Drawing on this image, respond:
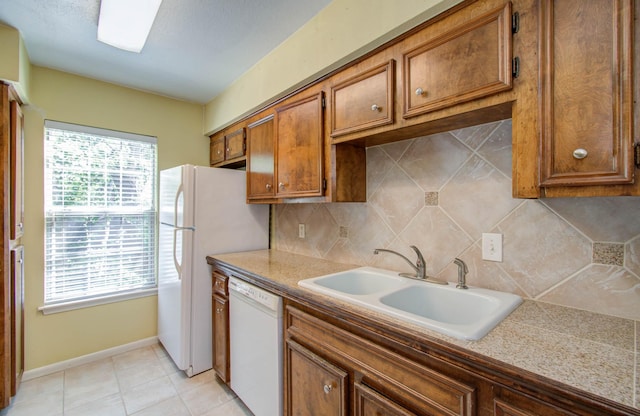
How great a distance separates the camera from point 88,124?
7.95 feet

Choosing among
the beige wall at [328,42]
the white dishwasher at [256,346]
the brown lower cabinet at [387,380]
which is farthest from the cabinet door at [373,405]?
the beige wall at [328,42]

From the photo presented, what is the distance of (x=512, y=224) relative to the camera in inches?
49.1

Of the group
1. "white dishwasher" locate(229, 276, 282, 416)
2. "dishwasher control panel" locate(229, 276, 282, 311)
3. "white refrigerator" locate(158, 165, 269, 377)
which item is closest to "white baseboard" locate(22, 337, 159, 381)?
"white refrigerator" locate(158, 165, 269, 377)

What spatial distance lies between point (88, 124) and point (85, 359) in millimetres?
1956

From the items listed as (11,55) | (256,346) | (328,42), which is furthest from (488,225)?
(11,55)

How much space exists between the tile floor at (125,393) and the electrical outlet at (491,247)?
68.2 inches

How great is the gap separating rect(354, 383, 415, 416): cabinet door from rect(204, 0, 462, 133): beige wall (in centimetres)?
145

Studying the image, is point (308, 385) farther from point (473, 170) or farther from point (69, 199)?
point (69, 199)

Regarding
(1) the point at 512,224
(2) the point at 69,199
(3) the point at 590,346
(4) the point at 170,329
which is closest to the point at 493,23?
(1) the point at 512,224

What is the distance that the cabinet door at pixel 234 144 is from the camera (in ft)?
8.17

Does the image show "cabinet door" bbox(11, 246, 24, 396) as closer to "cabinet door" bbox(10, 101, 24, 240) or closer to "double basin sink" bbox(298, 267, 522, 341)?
"cabinet door" bbox(10, 101, 24, 240)

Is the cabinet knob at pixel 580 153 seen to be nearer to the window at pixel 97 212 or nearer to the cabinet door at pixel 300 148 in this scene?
the cabinet door at pixel 300 148

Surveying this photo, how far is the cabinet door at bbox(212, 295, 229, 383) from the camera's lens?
199 cm

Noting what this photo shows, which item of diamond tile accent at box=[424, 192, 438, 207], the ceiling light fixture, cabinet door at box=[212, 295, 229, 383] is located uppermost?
the ceiling light fixture
